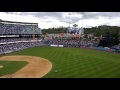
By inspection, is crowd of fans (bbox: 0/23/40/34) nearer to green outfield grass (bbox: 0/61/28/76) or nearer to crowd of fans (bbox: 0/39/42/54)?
crowd of fans (bbox: 0/39/42/54)

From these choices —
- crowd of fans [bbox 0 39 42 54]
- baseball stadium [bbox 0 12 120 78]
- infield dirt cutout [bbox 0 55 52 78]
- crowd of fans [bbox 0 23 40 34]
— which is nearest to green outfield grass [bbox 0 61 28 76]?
baseball stadium [bbox 0 12 120 78]

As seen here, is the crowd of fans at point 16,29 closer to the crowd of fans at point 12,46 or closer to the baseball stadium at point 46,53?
the baseball stadium at point 46,53

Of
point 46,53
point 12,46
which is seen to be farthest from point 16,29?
point 46,53

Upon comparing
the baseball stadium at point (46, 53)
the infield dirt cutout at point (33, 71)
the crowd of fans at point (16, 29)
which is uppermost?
the crowd of fans at point (16, 29)

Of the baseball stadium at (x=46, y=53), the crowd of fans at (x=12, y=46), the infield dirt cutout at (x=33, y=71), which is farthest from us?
the crowd of fans at (x=12, y=46)

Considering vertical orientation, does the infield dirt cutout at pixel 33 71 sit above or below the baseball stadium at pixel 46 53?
below

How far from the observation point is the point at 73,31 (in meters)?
61.1

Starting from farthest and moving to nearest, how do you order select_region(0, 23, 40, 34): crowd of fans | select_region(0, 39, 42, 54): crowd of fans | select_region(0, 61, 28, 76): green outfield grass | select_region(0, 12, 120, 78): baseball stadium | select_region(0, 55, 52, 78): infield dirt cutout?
1. select_region(0, 23, 40, 34): crowd of fans
2. select_region(0, 39, 42, 54): crowd of fans
3. select_region(0, 12, 120, 78): baseball stadium
4. select_region(0, 61, 28, 76): green outfield grass
5. select_region(0, 55, 52, 78): infield dirt cutout

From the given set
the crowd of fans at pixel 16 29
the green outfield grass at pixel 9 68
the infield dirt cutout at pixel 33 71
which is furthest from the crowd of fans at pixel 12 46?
the infield dirt cutout at pixel 33 71

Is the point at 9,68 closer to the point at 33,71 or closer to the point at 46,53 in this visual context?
the point at 33,71
